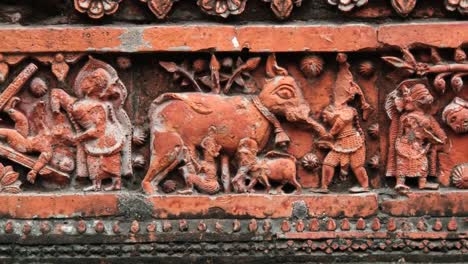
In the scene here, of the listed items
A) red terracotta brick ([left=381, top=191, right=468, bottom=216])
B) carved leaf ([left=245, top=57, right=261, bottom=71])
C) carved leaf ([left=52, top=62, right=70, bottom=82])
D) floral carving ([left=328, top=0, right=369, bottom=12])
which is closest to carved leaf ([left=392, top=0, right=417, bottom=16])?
floral carving ([left=328, top=0, right=369, bottom=12])

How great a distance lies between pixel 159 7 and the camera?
22.6ft

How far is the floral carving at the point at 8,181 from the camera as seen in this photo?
689 cm

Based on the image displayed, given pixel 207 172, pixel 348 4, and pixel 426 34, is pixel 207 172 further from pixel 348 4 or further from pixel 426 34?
pixel 426 34

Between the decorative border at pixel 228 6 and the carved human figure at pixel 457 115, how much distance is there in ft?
1.88

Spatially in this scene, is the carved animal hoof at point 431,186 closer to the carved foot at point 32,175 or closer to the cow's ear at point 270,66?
the cow's ear at point 270,66

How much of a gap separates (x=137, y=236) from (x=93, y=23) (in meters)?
1.37

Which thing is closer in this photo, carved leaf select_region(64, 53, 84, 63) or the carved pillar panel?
the carved pillar panel

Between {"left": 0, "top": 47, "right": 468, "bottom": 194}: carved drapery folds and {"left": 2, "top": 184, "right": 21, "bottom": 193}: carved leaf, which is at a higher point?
{"left": 0, "top": 47, "right": 468, "bottom": 194}: carved drapery folds

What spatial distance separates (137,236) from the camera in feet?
22.4

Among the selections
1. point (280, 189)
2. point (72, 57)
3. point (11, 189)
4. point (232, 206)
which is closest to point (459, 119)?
point (280, 189)

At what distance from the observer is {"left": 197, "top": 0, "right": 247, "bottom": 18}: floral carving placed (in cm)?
690

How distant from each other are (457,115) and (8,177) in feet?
9.31

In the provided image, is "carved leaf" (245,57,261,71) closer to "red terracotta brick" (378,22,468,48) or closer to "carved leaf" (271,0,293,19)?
"carved leaf" (271,0,293,19)

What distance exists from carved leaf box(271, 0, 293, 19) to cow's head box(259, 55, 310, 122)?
281 mm
